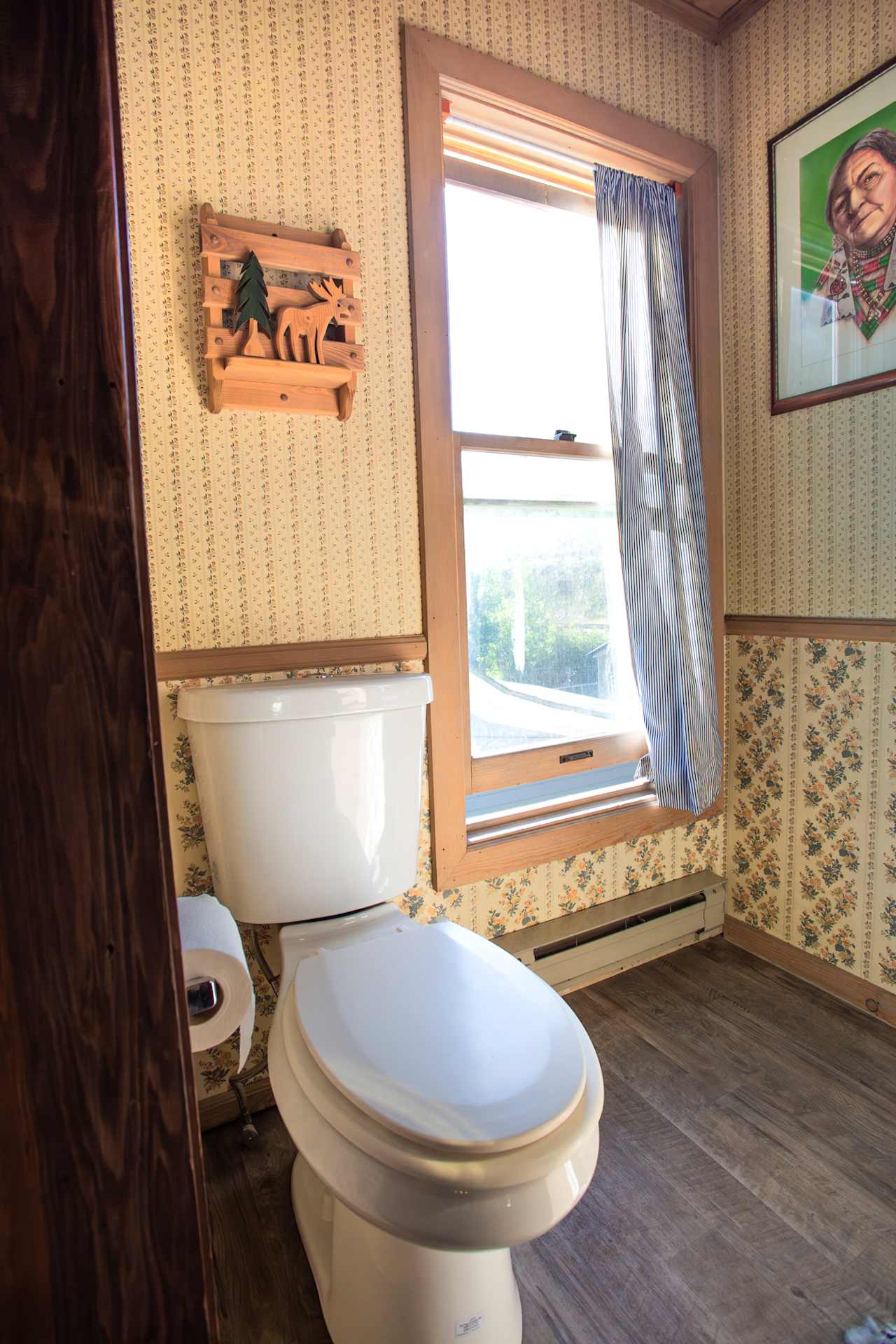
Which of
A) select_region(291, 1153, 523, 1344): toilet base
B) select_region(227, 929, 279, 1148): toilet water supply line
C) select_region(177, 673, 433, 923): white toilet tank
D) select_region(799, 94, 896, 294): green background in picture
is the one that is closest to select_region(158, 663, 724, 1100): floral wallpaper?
select_region(227, 929, 279, 1148): toilet water supply line

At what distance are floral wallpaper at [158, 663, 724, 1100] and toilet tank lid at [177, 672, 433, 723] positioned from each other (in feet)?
0.28

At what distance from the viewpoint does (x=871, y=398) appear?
1.63 m

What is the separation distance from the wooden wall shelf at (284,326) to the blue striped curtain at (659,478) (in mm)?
681

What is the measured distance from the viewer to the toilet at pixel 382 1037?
Result: 2.48 feet

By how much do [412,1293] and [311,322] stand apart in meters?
1.52

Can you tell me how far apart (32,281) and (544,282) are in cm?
158

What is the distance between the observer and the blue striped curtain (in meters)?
1.75

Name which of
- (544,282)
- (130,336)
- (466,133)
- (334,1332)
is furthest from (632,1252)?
(466,133)

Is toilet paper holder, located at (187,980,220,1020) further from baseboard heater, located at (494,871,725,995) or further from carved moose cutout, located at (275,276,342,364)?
carved moose cutout, located at (275,276,342,364)

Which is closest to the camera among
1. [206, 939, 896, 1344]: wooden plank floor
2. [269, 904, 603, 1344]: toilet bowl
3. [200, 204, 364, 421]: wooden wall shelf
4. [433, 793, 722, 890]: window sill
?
[269, 904, 603, 1344]: toilet bowl

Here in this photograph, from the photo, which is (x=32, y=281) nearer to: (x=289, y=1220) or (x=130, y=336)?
(x=130, y=336)

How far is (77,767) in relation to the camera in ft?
1.47

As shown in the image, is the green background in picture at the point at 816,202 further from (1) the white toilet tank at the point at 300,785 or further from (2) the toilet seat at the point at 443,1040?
(2) the toilet seat at the point at 443,1040

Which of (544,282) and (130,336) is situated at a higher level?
(544,282)
